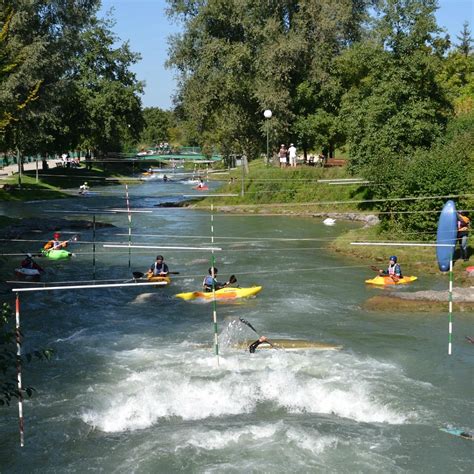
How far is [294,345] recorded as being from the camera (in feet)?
55.0

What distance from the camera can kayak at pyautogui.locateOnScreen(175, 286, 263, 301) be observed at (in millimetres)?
21891

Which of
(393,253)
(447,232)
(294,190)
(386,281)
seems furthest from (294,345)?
(294,190)

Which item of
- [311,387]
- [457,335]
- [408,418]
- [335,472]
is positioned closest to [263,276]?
[457,335]

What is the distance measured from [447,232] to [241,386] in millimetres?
12590

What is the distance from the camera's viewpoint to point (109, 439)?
12602 mm

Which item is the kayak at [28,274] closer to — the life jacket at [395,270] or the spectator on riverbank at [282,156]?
the life jacket at [395,270]

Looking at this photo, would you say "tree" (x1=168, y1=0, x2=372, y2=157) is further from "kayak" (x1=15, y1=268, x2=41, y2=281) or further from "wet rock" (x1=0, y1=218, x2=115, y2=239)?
"kayak" (x1=15, y1=268, x2=41, y2=281)

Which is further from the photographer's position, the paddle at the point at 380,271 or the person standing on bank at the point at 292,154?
the person standing on bank at the point at 292,154

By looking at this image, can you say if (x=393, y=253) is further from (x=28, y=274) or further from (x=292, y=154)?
(x=292, y=154)

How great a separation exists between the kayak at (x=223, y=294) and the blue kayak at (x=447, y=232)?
6.98 m

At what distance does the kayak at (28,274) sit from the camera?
24.1 meters

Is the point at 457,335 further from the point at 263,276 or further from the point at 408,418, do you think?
the point at 263,276

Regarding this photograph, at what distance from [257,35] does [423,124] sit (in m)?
13.4

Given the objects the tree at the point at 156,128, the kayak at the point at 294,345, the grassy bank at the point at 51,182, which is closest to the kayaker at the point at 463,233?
the kayak at the point at 294,345
